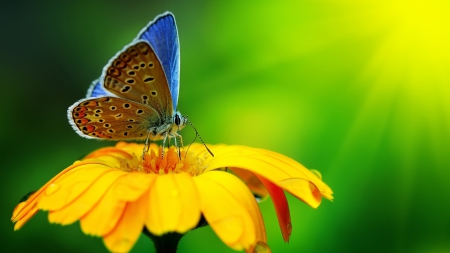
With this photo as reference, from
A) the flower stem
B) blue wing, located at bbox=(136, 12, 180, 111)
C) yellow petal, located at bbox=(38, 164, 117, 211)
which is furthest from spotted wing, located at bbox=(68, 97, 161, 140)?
the flower stem

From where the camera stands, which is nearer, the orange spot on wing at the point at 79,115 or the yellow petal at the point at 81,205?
the yellow petal at the point at 81,205

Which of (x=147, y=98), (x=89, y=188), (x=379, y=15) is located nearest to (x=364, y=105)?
(x=379, y=15)

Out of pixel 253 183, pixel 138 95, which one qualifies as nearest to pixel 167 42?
pixel 138 95

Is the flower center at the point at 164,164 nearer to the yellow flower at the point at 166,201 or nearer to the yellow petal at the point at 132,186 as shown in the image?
the yellow flower at the point at 166,201

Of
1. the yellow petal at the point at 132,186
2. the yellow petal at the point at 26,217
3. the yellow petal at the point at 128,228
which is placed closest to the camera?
the yellow petal at the point at 128,228

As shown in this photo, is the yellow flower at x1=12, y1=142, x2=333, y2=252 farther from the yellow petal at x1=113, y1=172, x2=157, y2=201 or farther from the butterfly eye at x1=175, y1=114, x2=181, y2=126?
the butterfly eye at x1=175, y1=114, x2=181, y2=126

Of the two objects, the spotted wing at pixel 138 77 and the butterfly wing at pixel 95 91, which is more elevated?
the spotted wing at pixel 138 77

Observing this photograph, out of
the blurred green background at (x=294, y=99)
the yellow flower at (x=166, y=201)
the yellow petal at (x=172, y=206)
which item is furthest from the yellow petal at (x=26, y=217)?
the blurred green background at (x=294, y=99)
